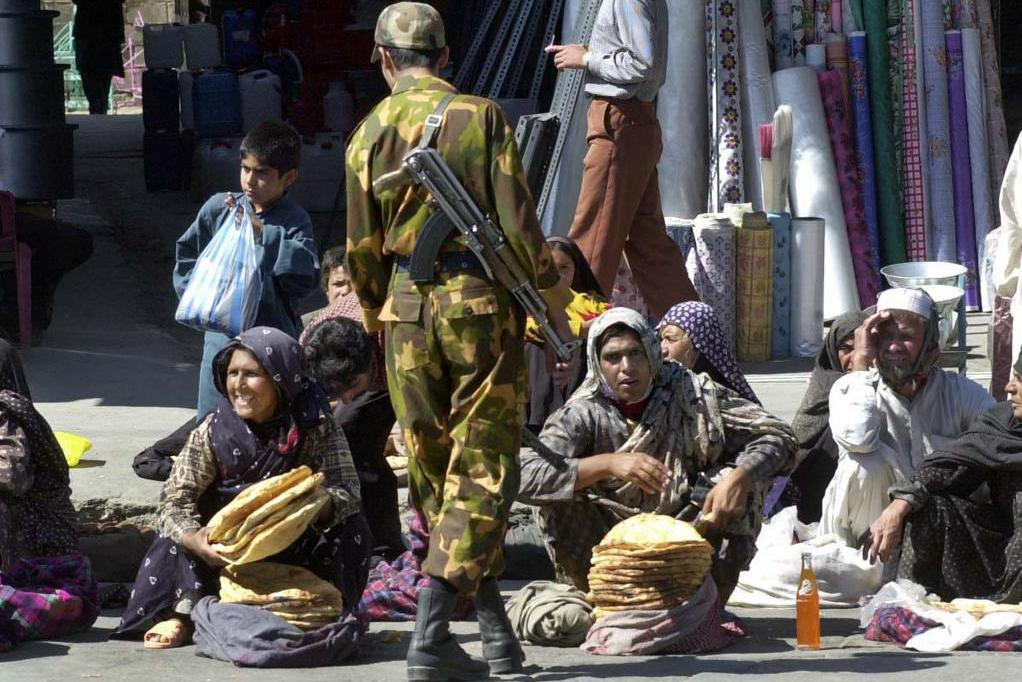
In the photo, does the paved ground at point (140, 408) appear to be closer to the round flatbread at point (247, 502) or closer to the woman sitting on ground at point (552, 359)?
the round flatbread at point (247, 502)

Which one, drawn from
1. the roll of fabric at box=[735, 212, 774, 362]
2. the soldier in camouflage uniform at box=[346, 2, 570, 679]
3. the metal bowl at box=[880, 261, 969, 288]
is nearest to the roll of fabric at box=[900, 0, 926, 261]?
the roll of fabric at box=[735, 212, 774, 362]

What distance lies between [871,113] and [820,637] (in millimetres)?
4822

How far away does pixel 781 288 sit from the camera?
9.15 meters

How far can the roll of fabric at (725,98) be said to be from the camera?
31.2 feet

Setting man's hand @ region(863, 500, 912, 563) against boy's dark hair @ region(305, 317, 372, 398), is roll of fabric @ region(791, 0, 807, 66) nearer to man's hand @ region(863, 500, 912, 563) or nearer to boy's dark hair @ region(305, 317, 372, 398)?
boy's dark hair @ region(305, 317, 372, 398)

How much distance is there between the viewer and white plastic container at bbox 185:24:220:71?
12891mm

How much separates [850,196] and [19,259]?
151 inches

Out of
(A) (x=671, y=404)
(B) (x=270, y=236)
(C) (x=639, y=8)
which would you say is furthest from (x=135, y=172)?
(A) (x=671, y=404)

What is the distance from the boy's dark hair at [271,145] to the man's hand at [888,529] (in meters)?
2.10

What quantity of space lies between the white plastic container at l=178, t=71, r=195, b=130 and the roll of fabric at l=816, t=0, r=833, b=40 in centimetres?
419

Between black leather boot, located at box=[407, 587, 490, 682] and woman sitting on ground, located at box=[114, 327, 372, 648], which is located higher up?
woman sitting on ground, located at box=[114, 327, 372, 648]

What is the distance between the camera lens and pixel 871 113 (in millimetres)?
9852

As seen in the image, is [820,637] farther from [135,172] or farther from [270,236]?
[135,172]

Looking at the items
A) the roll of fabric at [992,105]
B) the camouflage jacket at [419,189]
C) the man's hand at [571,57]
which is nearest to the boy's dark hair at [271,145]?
the camouflage jacket at [419,189]
